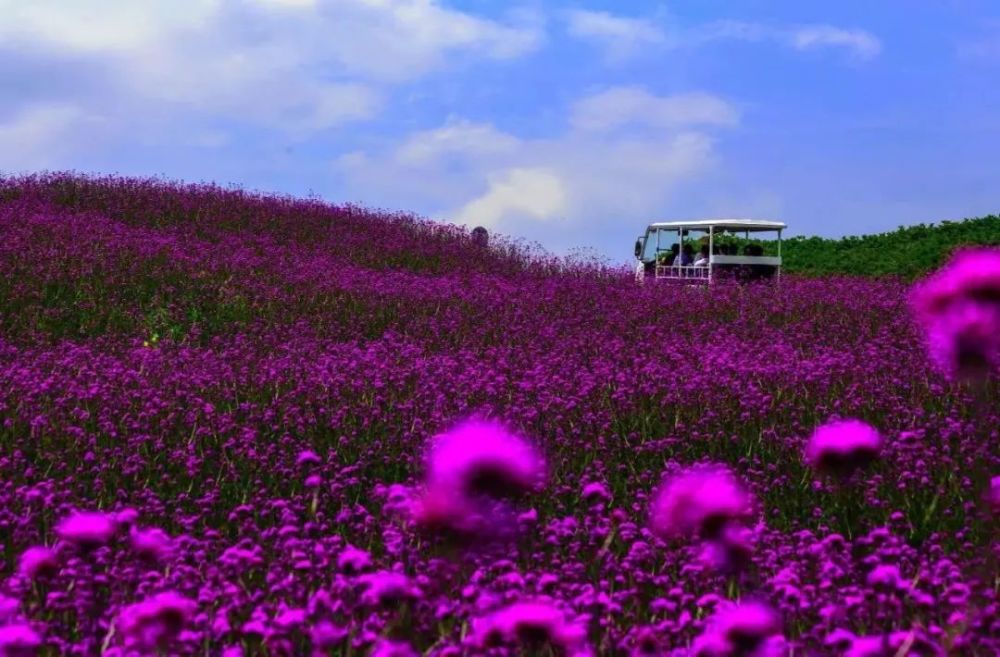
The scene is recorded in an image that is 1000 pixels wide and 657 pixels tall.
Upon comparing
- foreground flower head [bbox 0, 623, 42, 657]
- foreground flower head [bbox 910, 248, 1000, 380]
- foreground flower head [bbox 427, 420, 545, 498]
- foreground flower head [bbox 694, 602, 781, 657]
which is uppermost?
foreground flower head [bbox 910, 248, 1000, 380]

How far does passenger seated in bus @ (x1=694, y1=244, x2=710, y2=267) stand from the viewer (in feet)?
69.5

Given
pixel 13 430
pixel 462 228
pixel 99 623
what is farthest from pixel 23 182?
pixel 99 623

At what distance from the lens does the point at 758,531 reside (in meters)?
4.79

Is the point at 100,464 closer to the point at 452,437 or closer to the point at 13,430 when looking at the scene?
the point at 13,430

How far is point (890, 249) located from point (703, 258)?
1310 cm

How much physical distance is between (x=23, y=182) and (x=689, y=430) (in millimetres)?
20994

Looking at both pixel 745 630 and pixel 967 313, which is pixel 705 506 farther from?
pixel 967 313

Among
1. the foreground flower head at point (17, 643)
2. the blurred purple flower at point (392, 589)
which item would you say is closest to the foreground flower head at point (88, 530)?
the foreground flower head at point (17, 643)

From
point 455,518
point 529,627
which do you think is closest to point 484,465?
point 455,518

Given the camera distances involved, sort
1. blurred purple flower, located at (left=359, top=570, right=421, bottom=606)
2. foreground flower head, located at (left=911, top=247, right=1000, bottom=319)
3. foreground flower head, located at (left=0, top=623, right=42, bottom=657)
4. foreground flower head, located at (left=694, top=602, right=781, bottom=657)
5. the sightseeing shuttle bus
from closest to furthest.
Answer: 1. foreground flower head, located at (left=694, top=602, right=781, bottom=657)
2. foreground flower head, located at (left=911, top=247, right=1000, bottom=319)
3. foreground flower head, located at (left=0, top=623, right=42, bottom=657)
4. blurred purple flower, located at (left=359, top=570, right=421, bottom=606)
5. the sightseeing shuttle bus

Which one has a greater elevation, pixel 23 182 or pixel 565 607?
pixel 23 182

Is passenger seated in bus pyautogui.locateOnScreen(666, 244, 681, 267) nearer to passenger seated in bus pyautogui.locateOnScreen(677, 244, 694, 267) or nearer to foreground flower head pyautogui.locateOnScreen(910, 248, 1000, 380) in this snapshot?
passenger seated in bus pyautogui.locateOnScreen(677, 244, 694, 267)

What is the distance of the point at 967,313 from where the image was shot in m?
2.30

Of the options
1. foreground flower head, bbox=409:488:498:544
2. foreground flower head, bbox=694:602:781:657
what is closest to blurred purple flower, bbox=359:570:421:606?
foreground flower head, bbox=409:488:498:544
